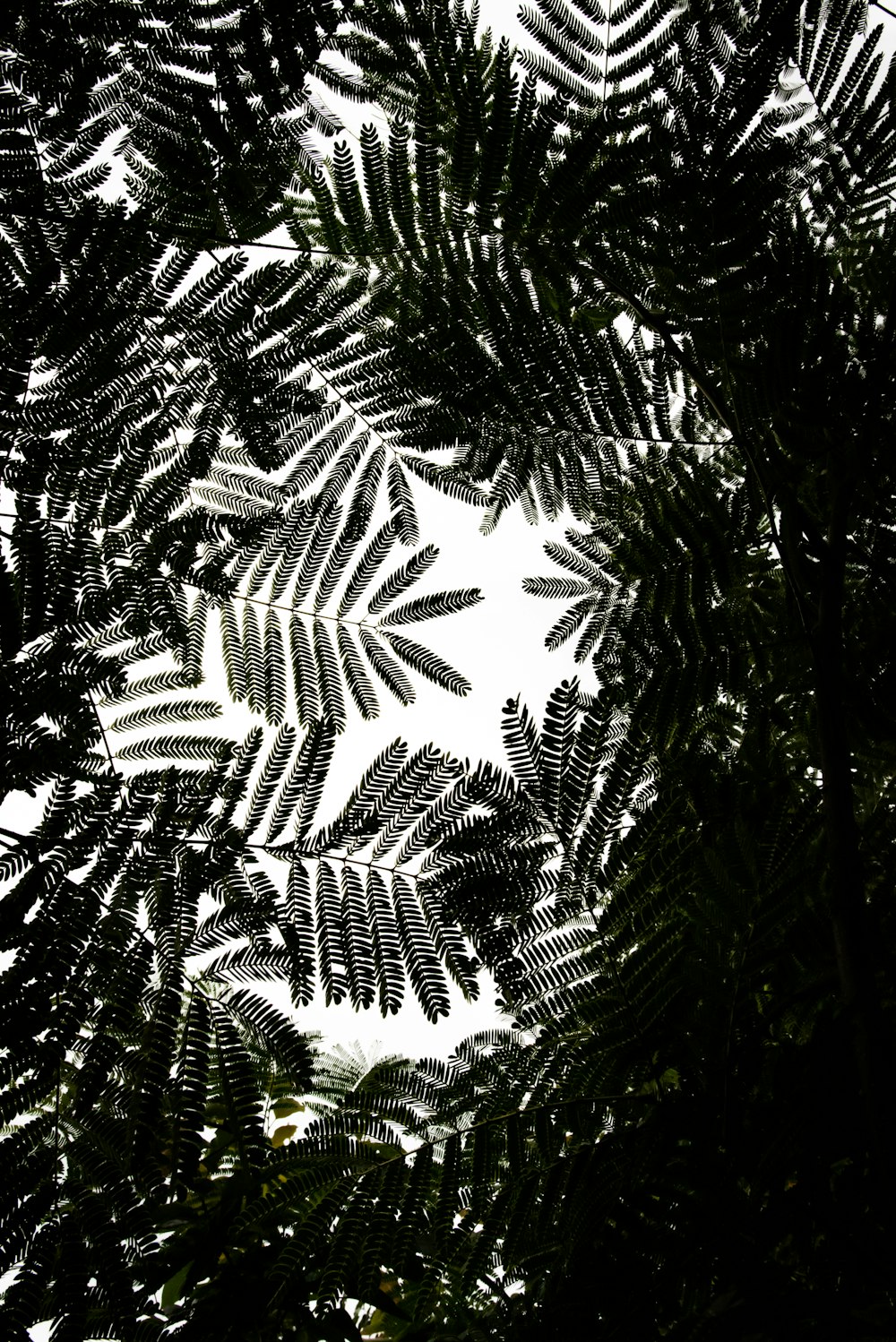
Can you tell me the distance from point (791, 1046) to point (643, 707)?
2.36 feet

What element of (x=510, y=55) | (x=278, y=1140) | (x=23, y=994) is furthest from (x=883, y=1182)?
(x=510, y=55)

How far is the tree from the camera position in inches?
61.4

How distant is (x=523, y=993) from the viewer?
1.69m

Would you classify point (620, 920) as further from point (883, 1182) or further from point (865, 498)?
point (865, 498)

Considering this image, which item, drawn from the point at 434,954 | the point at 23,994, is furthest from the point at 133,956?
the point at 434,954

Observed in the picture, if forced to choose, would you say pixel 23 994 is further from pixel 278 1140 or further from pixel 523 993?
pixel 278 1140

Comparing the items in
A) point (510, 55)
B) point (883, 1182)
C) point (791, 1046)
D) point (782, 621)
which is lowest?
point (883, 1182)

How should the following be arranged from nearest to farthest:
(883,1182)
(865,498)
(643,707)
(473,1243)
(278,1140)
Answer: (883,1182) < (473,1243) < (643,707) < (865,498) < (278,1140)

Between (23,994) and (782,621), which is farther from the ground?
(782,621)

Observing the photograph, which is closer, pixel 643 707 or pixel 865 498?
pixel 643 707

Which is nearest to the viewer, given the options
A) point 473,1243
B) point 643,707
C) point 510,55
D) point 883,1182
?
point 883,1182

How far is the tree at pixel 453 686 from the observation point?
61.4 inches

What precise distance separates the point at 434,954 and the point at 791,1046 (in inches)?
26.6

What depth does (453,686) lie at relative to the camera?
6.28ft
